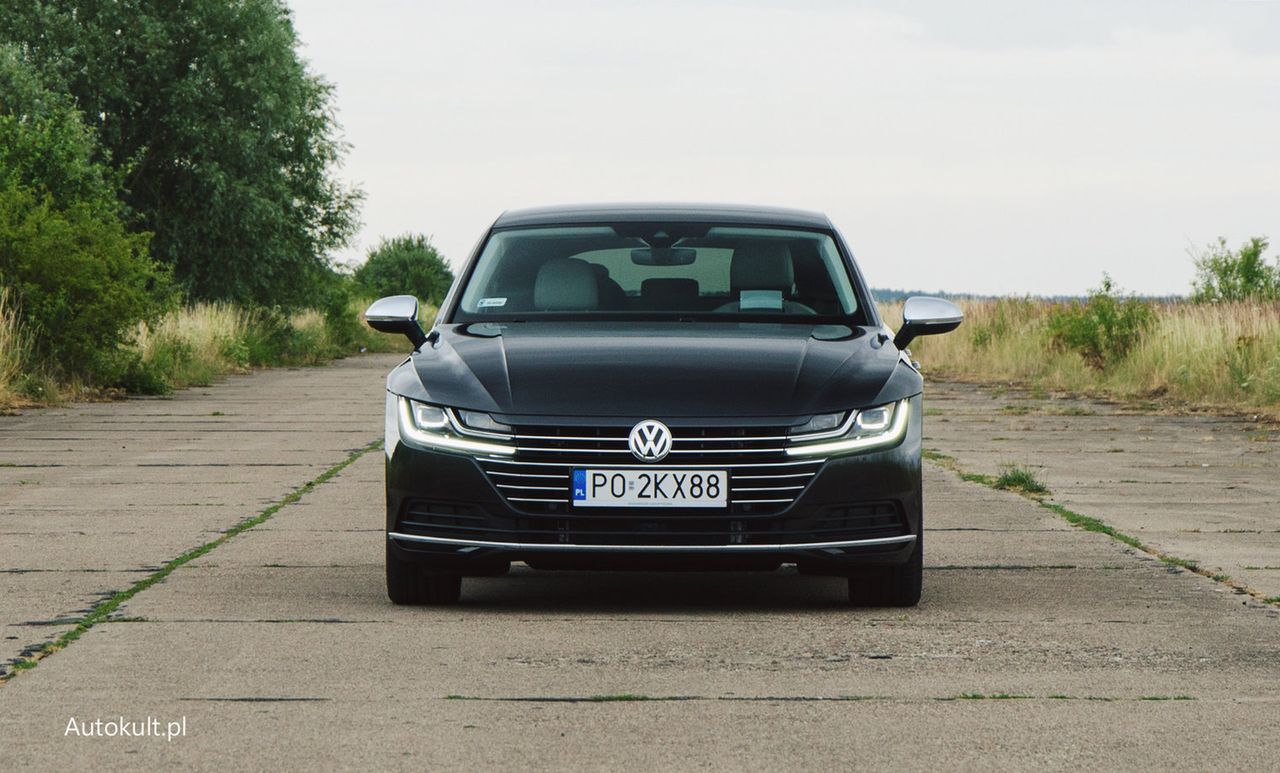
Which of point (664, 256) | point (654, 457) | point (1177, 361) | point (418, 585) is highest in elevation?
point (664, 256)

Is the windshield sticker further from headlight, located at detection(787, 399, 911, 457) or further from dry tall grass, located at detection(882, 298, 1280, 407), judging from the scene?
dry tall grass, located at detection(882, 298, 1280, 407)

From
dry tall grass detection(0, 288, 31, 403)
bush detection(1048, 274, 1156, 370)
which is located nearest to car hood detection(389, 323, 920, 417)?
dry tall grass detection(0, 288, 31, 403)

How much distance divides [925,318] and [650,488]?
5.55ft

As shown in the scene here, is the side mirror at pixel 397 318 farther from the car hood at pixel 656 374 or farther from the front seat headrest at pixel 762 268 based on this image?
the front seat headrest at pixel 762 268

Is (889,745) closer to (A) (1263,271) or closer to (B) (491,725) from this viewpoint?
(B) (491,725)

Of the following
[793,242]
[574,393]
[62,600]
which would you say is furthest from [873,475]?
[62,600]

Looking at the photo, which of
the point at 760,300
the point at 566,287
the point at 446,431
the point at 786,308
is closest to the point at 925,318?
the point at 786,308

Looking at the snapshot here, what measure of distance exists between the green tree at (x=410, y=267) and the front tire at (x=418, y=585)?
266 ft

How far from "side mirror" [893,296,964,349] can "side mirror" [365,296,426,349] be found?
1956 mm

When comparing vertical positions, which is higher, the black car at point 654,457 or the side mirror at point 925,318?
the side mirror at point 925,318

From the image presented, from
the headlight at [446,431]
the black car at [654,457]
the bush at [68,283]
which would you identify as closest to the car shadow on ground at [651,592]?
the black car at [654,457]

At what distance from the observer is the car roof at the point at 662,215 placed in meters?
7.94

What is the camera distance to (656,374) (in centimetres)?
644

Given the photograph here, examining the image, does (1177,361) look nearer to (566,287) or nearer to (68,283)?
(68,283)
